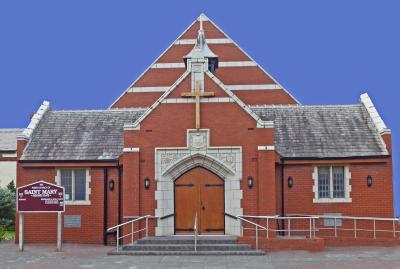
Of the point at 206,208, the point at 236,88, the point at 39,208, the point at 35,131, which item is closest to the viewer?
the point at 39,208

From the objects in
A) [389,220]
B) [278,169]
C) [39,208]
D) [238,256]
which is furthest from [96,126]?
[389,220]

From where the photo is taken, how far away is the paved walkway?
17703 mm

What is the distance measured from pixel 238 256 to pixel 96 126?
11548 millimetres

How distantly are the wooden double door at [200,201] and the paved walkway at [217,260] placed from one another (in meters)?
3.55

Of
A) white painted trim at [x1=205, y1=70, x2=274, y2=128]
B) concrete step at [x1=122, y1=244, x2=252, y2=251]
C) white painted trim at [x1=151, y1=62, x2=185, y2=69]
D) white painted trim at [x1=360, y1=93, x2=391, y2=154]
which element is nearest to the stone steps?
concrete step at [x1=122, y1=244, x2=252, y2=251]

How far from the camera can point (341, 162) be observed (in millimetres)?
25203

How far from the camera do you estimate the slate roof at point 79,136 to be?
2623cm

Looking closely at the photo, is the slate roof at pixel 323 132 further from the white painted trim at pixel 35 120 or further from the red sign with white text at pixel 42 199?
the white painted trim at pixel 35 120

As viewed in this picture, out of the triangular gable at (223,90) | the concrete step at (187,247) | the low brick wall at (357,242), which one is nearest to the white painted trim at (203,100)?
the triangular gable at (223,90)

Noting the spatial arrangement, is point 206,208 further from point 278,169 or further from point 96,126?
point 96,126

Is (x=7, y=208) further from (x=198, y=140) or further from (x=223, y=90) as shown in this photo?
(x=223, y=90)

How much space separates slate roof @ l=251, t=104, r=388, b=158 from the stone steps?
5.99 m

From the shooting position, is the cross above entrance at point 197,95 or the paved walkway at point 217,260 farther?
the cross above entrance at point 197,95

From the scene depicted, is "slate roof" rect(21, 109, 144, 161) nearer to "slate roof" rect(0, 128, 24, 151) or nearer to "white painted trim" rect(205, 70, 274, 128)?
"white painted trim" rect(205, 70, 274, 128)
